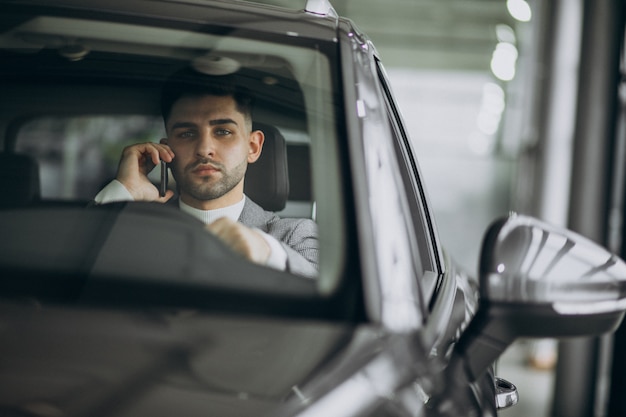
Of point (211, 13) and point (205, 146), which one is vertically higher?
point (211, 13)

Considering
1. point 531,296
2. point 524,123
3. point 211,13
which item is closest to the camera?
point 531,296

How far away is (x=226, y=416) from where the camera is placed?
0.79m

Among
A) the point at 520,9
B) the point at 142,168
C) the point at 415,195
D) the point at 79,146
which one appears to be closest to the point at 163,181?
the point at 142,168

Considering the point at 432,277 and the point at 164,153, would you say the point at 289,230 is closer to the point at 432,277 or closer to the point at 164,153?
the point at 164,153

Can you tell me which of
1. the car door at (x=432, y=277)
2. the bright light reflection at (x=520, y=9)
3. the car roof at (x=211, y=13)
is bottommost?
the bright light reflection at (x=520, y=9)

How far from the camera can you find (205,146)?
1.23 meters

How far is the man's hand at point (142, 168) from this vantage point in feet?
4.02

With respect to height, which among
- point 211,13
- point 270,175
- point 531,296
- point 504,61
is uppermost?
point 211,13

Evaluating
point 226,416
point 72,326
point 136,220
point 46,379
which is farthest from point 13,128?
point 226,416

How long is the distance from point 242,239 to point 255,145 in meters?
0.18

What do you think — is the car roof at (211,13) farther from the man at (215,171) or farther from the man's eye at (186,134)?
the man's eye at (186,134)

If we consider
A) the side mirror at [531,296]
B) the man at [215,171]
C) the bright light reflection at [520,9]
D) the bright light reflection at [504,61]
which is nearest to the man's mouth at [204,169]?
the man at [215,171]

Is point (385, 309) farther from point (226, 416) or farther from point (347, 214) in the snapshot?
point (226, 416)

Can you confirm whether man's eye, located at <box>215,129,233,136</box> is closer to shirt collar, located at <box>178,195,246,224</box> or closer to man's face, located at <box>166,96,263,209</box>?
man's face, located at <box>166,96,263,209</box>
